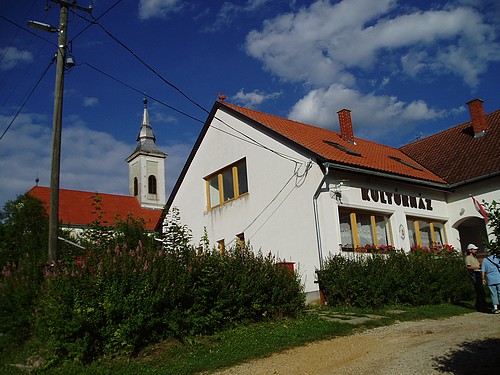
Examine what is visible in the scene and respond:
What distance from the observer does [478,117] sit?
2172cm

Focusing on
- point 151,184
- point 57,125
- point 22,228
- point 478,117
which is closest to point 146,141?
point 151,184

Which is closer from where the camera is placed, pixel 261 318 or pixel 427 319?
pixel 261 318

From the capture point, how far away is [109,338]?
781 cm

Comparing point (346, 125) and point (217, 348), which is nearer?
point (217, 348)

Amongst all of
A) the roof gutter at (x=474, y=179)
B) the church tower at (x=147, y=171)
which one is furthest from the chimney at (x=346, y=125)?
the church tower at (x=147, y=171)

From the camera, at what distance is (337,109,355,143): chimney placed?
68.5 ft

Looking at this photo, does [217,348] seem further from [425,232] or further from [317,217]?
[425,232]

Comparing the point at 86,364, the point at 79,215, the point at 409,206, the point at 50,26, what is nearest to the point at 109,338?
the point at 86,364

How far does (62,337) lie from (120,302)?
989 millimetres

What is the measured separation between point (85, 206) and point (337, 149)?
1252 inches

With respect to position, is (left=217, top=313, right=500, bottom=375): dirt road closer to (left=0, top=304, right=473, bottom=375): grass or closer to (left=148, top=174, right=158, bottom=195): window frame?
(left=0, top=304, right=473, bottom=375): grass

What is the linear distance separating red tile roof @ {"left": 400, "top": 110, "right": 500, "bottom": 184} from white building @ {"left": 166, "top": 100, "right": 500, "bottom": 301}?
0.21ft

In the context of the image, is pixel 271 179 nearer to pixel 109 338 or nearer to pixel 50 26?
pixel 50 26

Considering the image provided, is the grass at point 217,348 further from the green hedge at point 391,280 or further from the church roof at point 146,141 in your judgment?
the church roof at point 146,141
